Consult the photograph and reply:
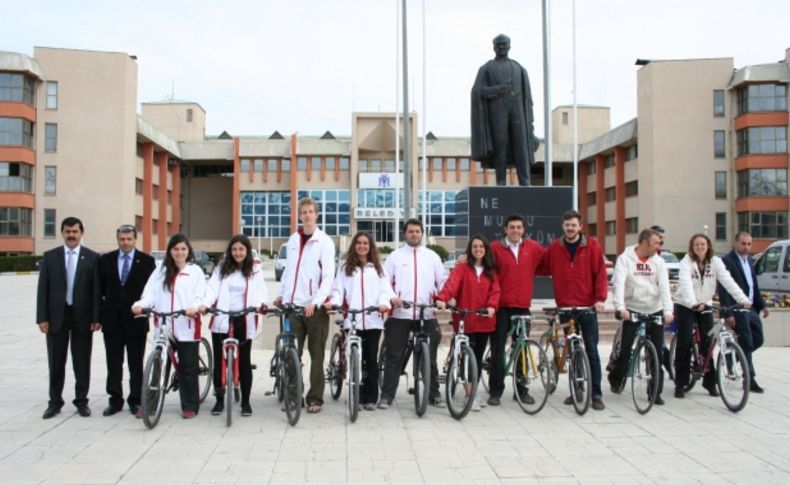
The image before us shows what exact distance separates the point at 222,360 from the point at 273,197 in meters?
61.0

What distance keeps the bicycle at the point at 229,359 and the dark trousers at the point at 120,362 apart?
876mm

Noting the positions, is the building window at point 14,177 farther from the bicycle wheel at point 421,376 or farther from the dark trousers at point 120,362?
the bicycle wheel at point 421,376

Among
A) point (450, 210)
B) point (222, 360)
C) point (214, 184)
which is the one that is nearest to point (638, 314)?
point (222, 360)

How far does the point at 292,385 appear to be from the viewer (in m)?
6.79

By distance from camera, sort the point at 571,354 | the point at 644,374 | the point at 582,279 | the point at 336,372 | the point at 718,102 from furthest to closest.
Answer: the point at 718,102 < the point at 336,372 < the point at 582,279 < the point at 644,374 < the point at 571,354

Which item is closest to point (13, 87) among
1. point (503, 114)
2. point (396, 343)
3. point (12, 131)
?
point (12, 131)

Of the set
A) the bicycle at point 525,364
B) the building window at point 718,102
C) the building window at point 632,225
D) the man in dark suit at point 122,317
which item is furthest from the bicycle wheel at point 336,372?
the building window at point 632,225

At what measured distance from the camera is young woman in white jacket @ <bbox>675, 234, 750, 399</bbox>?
318 inches

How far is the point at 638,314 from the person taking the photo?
757 centimetres

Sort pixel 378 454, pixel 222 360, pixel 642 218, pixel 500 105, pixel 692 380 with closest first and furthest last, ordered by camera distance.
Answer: pixel 378 454 < pixel 222 360 < pixel 692 380 < pixel 500 105 < pixel 642 218

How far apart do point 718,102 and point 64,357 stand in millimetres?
49112

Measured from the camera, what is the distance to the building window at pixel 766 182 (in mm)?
46281

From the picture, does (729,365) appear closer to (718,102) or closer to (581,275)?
(581,275)

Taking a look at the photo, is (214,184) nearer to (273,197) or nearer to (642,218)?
(273,197)
